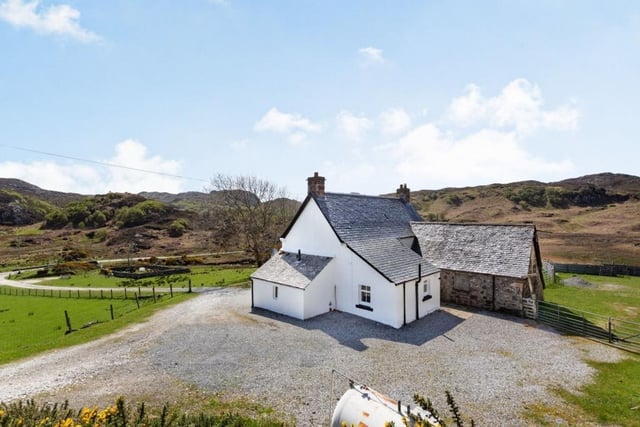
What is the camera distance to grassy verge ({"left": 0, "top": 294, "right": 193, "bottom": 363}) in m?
17.8

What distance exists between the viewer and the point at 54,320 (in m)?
23.9

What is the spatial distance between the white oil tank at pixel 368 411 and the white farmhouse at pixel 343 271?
32.9ft

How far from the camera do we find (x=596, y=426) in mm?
9484

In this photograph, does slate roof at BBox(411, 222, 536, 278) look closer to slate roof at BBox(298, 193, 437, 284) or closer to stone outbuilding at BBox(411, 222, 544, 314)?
stone outbuilding at BBox(411, 222, 544, 314)

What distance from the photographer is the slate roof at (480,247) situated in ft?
67.1

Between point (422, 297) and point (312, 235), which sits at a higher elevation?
point (312, 235)

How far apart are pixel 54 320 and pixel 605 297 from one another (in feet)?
137

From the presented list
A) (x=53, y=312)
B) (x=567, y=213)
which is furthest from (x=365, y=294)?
(x=567, y=213)

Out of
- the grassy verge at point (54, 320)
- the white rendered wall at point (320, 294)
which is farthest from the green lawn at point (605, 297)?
the grassy verge at point (54, 320)

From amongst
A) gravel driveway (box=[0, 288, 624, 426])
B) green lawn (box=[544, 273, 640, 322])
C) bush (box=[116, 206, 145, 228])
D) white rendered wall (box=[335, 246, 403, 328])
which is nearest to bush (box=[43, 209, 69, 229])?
bush (box=[116, 206, 145, 228])

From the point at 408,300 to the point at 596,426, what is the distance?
9.68 m

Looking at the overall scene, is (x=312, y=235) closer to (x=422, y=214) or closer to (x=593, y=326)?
(x=593, y=326)

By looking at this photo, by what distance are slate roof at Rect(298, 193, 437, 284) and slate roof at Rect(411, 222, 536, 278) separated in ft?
6.92

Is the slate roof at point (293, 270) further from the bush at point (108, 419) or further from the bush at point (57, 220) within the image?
the bush at point (57, 220)
